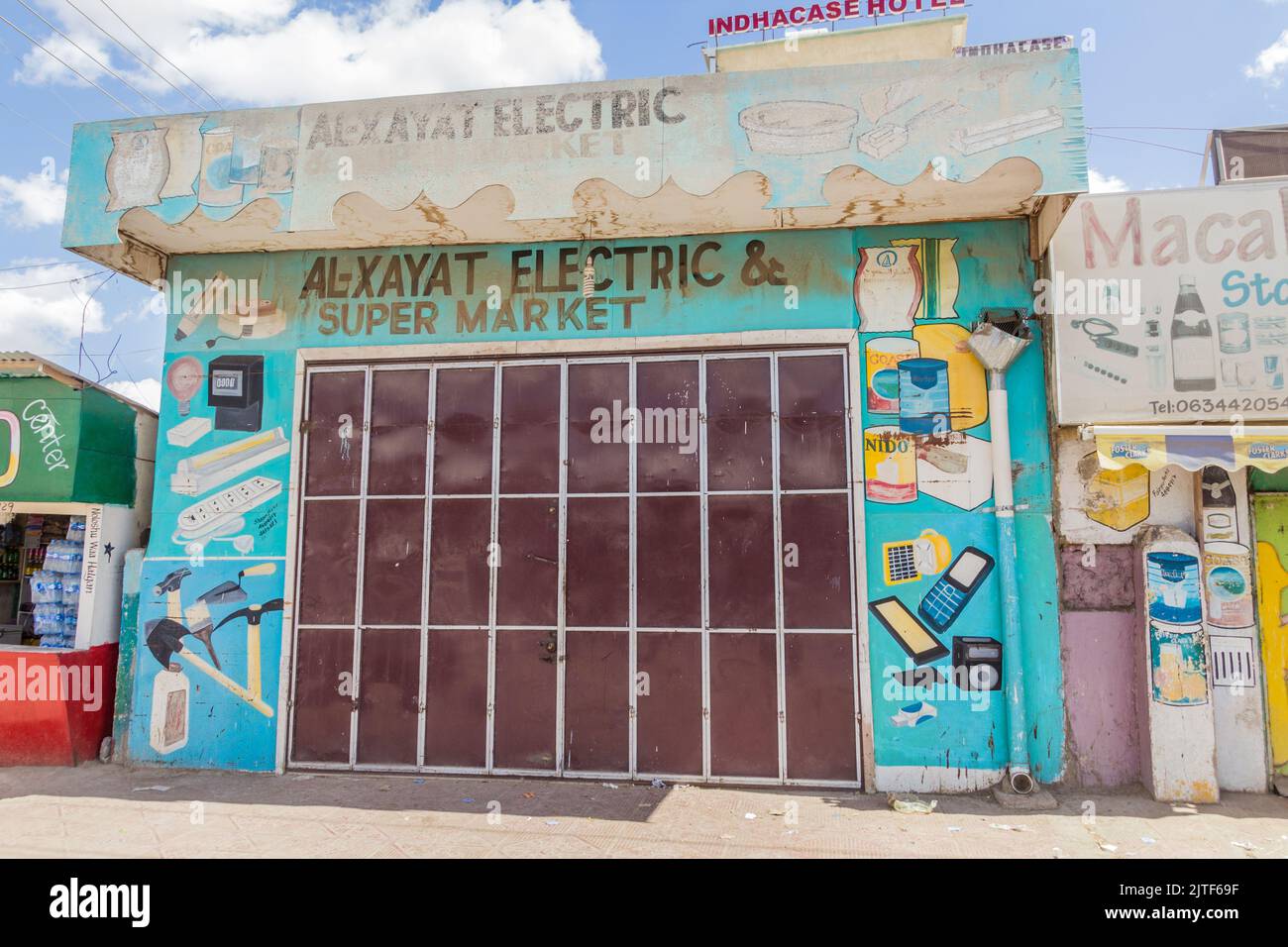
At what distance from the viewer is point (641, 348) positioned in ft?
→ 23.8

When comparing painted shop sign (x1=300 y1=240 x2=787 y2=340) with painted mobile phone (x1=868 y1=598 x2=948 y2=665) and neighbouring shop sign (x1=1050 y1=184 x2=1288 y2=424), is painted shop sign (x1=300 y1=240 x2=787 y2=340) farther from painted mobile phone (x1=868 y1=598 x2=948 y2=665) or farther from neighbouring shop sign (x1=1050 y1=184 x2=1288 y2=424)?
painted mobile phone (x1=868 y1=598 x2=948 y2=665)

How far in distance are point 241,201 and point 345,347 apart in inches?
60.1

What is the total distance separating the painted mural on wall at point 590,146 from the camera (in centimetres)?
618

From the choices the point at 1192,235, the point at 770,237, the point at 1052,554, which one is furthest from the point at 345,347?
the point at 1192,235

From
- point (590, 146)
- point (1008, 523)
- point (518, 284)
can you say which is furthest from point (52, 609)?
point (1008, 523)

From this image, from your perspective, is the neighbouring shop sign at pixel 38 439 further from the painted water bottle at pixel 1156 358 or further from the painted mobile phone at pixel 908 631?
the painted water bottle at pixel 1156 358

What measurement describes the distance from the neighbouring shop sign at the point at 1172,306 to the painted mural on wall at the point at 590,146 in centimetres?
101

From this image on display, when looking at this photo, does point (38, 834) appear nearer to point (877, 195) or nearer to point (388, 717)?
point (388, 717)

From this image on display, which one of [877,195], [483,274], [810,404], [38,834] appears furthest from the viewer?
[483,274]

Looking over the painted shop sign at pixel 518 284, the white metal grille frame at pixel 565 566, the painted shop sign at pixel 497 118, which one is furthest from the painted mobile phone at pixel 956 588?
the painted shop sign at pixel 497 118

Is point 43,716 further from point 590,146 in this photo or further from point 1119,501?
point 1119,501

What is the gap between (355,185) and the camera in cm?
683

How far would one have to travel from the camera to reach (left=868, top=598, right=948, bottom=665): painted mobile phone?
6605 mm

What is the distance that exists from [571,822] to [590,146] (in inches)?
213
